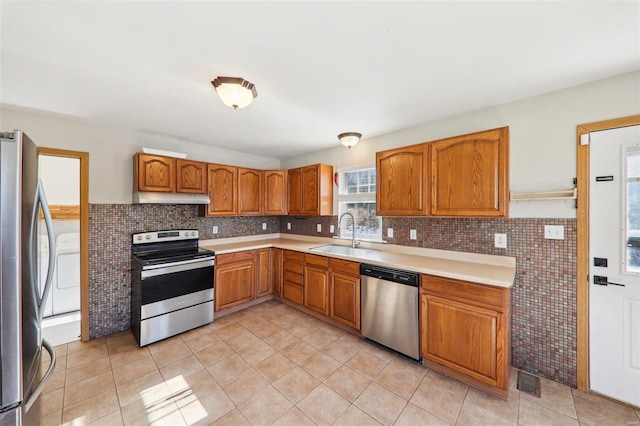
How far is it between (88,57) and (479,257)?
349 centimetres

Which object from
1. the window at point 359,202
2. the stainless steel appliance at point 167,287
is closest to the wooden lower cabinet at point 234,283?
the stainless steel appliance at point 167,287

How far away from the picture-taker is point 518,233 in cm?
219

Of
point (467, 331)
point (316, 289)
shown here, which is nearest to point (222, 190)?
point (316, 289)

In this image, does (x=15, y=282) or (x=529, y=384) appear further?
(x=529, y=384)

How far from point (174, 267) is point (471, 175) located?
10.5 ft

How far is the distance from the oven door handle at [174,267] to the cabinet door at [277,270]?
0.95 meters

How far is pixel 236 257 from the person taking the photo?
11.1 ft

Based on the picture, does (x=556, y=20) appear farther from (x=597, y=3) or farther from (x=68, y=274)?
(x=68, y=274)

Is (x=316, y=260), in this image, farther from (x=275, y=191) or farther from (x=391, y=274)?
(x=275, y=191)

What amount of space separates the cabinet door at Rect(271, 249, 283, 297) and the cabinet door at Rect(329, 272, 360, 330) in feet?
3.35

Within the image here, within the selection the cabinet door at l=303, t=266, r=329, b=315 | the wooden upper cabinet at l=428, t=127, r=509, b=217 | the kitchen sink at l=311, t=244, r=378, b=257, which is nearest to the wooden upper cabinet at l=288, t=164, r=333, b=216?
the kitchen sink at l=311, t=244, r=378, b=257

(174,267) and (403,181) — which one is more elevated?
(403,181)

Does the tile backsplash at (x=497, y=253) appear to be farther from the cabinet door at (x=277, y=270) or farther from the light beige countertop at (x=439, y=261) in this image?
the cabinet door at (x=277, y=270)

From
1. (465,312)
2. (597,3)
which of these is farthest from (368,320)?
(597,3)
